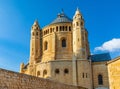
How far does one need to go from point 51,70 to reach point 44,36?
28.6ft

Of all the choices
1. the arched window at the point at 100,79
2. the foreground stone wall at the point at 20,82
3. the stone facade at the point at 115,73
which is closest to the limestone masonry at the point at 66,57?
the arched window at the point at 100,79

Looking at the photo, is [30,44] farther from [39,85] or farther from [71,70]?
[39,85]

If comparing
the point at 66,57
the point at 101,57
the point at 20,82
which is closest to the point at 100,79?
the point at 101,57

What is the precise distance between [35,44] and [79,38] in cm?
926

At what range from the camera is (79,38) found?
141 ft

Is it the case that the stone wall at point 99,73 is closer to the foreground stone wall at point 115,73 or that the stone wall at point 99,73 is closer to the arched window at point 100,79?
the arched window at point 100,79

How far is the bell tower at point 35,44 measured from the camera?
4625cm

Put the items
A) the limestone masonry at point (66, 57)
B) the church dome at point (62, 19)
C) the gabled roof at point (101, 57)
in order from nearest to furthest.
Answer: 1. the limestone masonry at point (66, 57)
2. the gabled roof at point (101, 57)
3. the church dome at point (62, 19)

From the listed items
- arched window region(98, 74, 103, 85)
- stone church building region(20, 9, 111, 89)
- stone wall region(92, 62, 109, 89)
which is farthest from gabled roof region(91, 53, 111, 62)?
arched window region(98, 74, 103, 85)

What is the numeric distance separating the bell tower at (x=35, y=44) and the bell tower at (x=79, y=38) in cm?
774

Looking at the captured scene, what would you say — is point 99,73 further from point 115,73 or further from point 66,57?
point 115,73

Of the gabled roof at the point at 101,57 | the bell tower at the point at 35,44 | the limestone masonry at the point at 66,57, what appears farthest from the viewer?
the bell tower at the point at 35,44

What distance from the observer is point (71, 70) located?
41.2 meters

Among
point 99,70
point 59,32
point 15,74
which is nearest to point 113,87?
point 15,74
